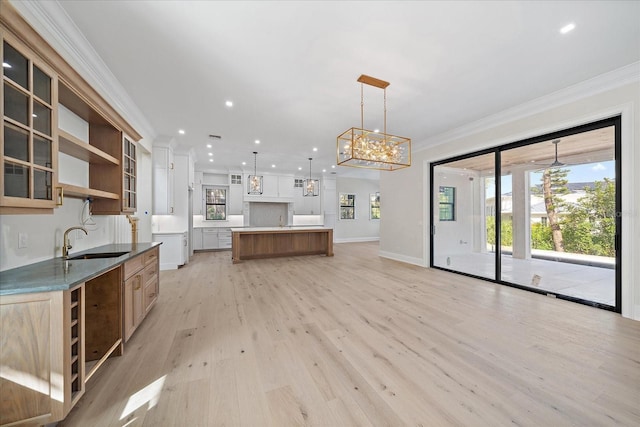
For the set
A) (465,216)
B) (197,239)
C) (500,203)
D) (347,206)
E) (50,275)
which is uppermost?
(347,206)

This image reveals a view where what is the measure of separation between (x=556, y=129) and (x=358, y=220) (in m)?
7.88

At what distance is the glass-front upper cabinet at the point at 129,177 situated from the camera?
9.66ft

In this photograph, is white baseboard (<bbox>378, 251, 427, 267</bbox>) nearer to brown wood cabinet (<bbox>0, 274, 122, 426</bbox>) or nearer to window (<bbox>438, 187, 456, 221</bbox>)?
window (<bbox>438, 187, 456, 221</bbox>)

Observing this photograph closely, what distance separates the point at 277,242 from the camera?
6961 mm

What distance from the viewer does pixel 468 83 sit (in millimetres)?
3188

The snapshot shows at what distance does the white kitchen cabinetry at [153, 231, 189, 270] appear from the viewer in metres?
5.41

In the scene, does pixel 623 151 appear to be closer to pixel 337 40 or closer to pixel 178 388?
pixel 337 40

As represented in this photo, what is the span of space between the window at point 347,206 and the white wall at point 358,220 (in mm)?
153

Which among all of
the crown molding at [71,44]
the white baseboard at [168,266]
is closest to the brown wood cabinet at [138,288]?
the crown molding at [71,44]

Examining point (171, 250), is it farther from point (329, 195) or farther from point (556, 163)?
point (556, 163)

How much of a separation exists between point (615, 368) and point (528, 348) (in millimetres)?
534

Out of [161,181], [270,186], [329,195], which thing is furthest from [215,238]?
[329,195]

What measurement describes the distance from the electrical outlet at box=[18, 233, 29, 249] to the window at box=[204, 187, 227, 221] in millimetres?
6894

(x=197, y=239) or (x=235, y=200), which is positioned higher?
(x=235, y=200)
